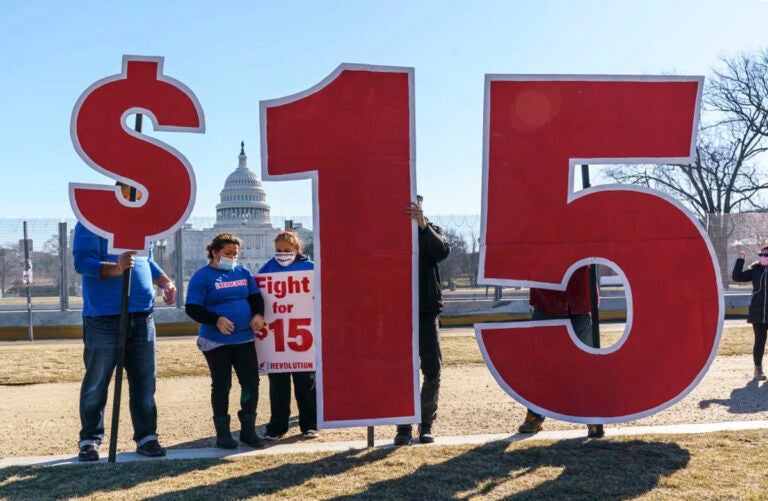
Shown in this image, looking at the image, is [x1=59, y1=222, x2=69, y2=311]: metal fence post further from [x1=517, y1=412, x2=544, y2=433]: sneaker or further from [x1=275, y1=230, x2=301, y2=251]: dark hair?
[x1=517, y1=412, x2=544, y2=433]: sneaker

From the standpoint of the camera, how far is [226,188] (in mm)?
98562

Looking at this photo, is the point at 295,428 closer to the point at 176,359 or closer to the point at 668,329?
the point at 668,329

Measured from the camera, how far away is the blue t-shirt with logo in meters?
5.45

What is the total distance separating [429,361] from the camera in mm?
5555

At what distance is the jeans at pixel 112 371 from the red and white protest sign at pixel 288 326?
0.99 metres

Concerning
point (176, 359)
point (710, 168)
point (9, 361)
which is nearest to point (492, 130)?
point (176, 359)

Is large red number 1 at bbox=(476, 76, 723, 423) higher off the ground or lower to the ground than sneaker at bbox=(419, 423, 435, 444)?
higher

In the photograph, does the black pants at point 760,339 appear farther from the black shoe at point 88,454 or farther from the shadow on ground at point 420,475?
the black shoe at point 88,454

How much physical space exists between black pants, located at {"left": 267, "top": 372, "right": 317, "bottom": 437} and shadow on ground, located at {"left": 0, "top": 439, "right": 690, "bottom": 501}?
94cm

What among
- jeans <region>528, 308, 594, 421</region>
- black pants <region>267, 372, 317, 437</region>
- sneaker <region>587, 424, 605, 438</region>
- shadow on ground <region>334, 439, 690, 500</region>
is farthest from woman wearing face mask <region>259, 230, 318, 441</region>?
sneaker <region>587, 424, 605, 438</region>

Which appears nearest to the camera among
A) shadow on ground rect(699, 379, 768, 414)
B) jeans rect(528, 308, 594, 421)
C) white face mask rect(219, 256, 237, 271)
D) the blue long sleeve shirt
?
the blue long sleeve shirt

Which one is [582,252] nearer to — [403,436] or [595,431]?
[595,431]

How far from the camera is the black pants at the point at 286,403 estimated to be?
19.9ft

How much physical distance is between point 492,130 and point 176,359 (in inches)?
294
